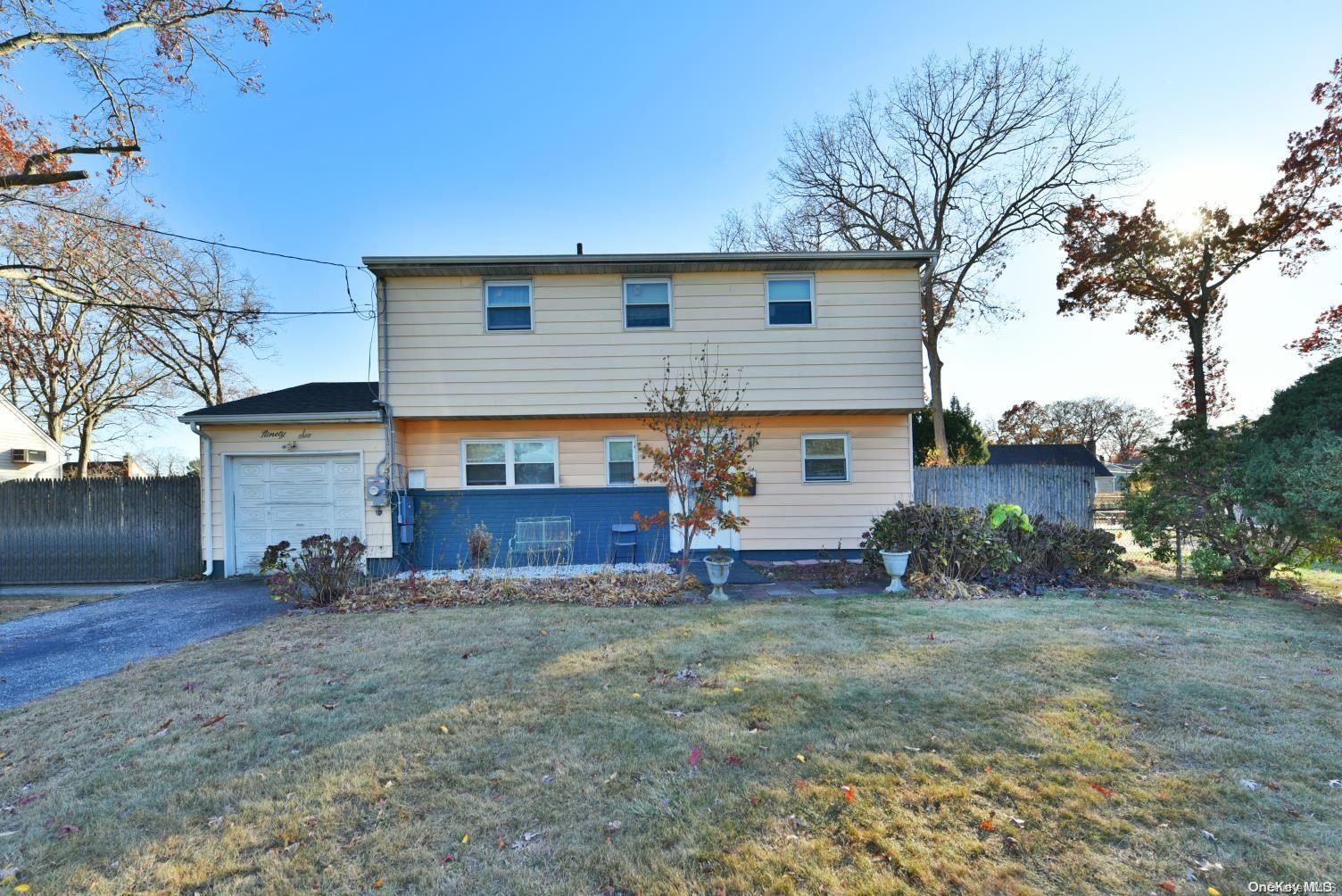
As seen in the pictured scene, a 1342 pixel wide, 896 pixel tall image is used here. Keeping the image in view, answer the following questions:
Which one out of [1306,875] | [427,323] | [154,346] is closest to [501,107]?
[427,323]

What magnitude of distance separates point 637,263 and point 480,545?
5.56 meters

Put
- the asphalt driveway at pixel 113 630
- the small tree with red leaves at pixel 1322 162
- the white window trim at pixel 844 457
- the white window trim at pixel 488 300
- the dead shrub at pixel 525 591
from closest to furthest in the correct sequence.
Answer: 1. the asphalt driveway at pixel 113 630
2. the dead shrub at pixel 525 591
3. the white window trim at pixel 488 300
4. the white window trim at pixel 844 457
5. the small tree with red leaves at pixel 1322 162

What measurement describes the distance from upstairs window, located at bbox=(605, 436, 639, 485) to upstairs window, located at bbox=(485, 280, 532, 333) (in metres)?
2.64

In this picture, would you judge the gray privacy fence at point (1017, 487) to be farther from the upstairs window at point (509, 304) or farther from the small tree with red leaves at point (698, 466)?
the upstairs window at point (509, 304)

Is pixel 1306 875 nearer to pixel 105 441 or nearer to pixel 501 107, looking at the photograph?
pixel 501 107

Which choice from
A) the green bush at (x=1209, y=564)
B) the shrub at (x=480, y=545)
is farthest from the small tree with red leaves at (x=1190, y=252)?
the shrub at (x=480, y=545)

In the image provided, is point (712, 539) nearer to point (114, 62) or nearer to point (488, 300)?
point (488, 300)

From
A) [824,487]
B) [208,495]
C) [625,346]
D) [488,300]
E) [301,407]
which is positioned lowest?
[824,487]

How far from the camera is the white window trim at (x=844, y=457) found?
1039cm

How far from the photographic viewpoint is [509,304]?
32.1ft

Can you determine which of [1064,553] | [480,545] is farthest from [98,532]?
[1064,553]

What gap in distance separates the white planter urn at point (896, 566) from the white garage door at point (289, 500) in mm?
8621

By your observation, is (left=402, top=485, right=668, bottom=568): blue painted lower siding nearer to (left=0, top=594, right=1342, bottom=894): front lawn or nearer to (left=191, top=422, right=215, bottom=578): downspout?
(left=191, top=422, right=215, bottom=578): downspout

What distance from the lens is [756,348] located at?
32.1 ft
